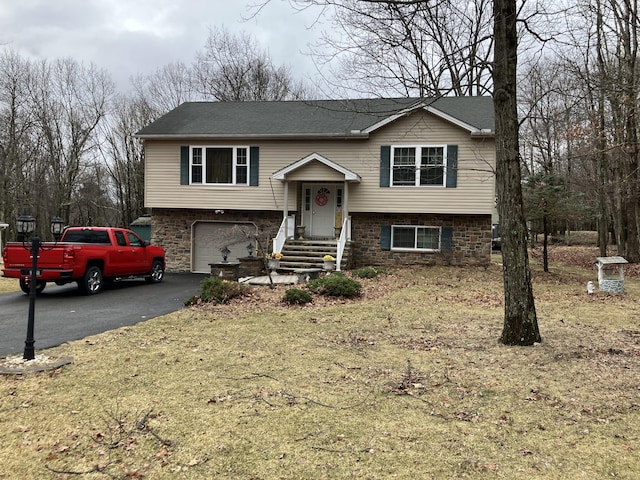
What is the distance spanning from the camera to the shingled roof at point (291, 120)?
1597cm

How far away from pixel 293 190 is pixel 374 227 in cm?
323

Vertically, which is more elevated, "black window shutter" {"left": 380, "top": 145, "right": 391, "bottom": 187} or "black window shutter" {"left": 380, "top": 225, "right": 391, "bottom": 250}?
"black window shutter" {"left": 380, "top": 145, "right": 391, "bottom": 187}

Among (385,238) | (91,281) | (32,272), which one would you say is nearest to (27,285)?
(91,281)

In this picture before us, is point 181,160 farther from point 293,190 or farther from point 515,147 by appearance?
point 515,147

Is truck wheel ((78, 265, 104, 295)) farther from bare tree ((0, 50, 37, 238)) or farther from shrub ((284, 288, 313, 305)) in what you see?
bare tree ((0, 50, 37, 238))

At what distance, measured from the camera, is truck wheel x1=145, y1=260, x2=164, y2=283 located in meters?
14.4

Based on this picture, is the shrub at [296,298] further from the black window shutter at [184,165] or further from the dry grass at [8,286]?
the black window shutter at [184,165]

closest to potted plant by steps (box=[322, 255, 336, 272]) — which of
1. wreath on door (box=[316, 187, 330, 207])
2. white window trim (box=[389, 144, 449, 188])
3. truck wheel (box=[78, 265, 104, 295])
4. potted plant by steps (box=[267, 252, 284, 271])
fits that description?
potted plant by steps (box=[267, 252, 284, 271])

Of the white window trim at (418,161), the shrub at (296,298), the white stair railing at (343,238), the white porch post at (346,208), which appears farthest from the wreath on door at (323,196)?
the shrub at (296,298)

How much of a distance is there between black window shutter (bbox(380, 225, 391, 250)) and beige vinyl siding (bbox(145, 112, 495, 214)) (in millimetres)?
757

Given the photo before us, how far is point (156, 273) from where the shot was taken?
14.6 meters

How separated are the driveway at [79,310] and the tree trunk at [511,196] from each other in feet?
20.6

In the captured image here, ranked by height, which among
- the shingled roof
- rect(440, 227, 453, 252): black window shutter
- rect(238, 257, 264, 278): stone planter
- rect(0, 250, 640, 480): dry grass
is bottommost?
rect(0, 250, 640, 480): dry grass

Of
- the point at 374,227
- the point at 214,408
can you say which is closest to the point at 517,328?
the point at 214,408
